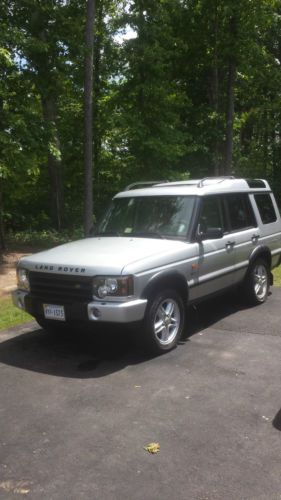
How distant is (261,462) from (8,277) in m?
7.93

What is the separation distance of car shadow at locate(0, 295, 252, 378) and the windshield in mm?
1333

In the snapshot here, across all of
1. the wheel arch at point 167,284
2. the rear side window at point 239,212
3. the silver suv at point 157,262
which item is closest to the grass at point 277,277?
the silver suv at point 157,262

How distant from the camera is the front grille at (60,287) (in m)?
5.29

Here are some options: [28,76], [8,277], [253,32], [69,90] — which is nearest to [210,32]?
[253,32]

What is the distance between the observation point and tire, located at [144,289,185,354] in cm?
543

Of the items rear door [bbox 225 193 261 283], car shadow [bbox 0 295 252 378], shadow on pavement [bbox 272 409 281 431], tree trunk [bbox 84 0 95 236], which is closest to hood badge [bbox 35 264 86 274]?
car shadow [bbox 0 295 252 378]

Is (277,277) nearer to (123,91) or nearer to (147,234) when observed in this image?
(147,234)

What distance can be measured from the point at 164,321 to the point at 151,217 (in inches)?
59.4

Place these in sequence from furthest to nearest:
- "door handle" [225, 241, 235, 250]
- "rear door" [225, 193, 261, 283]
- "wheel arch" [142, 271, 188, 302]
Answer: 1. "rear door" [225, 193, 261, 283]
2. "door handle" [225, 241, 235, 250]
3. "wheel arch" [142, 271, 188, 302]

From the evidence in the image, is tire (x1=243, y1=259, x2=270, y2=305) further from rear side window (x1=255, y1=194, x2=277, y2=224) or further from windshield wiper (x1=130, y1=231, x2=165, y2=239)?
windshield wiper (x1=130, y1=231, x2=165, y2=239)

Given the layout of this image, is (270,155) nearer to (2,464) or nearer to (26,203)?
(26,203)

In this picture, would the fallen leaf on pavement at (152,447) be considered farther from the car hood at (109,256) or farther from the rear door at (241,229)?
the rear door at (241,229)

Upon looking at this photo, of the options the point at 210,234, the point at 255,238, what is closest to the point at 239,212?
the point at 255,238

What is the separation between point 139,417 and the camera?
4184 mm
